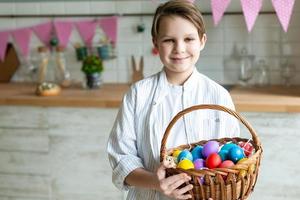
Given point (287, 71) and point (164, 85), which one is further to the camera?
Answer: point (287, 71)

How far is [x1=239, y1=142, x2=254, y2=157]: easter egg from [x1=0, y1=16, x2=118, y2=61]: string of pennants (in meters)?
1.91

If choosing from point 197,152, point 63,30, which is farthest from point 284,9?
point 197,152

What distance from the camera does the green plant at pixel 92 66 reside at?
315cm

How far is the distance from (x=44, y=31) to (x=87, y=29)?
28 cm

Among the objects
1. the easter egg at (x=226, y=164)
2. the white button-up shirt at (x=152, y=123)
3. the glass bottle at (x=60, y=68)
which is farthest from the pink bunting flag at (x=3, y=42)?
the easter egg at (x=226, y=164)

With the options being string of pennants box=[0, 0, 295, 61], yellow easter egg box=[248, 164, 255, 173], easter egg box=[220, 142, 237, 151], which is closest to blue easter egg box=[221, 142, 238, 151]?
easter egg box=[220, 142, 237, 151]

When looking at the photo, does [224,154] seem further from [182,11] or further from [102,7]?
[102,7]

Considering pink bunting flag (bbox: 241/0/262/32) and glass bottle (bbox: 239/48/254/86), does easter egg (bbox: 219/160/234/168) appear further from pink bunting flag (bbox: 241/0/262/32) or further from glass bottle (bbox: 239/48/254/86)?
glass bottle (bbox: 239/48/254/86)

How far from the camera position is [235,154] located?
1.45 meters

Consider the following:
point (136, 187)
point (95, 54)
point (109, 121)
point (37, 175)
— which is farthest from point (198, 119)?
point (95, 54)

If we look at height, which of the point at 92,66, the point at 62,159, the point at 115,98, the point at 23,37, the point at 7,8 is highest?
the point at 7,8

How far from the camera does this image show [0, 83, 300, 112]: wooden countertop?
2.64 metres

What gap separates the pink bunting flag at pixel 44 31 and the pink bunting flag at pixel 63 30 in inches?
2.3

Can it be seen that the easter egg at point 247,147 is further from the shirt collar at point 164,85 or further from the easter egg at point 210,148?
the shirt collar at point 164,85
